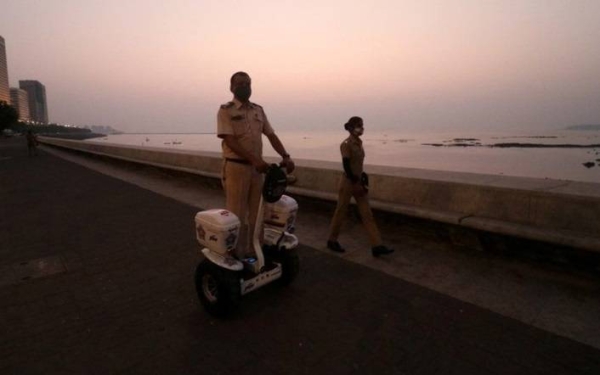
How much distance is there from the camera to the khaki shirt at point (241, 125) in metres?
3.51

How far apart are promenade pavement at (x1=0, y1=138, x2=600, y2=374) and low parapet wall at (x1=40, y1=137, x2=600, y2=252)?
0.43 meters

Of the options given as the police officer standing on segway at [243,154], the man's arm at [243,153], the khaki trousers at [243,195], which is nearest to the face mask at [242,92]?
the police officer standing on segway at [243,154]

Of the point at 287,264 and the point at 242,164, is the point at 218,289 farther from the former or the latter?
the point at 242,164

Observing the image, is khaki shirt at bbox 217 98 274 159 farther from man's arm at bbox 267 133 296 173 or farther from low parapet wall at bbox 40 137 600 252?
low parapet wall at bbox 40 137 600 252

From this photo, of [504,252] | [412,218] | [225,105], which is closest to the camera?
[225,105]

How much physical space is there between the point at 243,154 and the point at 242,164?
21 centimetres

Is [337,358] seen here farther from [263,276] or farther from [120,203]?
[120,203]

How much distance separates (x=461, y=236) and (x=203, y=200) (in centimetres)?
606

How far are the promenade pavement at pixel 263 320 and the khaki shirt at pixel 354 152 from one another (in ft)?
3.70

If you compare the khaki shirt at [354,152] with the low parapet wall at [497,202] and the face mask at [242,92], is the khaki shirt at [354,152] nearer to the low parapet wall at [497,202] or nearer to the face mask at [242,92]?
the low parapet wall at [497,202]

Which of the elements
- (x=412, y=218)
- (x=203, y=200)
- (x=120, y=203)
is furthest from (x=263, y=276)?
(x=120, y=203)

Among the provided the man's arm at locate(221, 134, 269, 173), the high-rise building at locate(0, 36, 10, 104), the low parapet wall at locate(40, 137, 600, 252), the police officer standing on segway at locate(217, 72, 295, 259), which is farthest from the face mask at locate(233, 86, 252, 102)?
the high-rise building at locate(0, 36, 10, 104)

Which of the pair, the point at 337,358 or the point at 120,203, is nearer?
the point at 337,358

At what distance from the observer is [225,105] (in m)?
3.51
